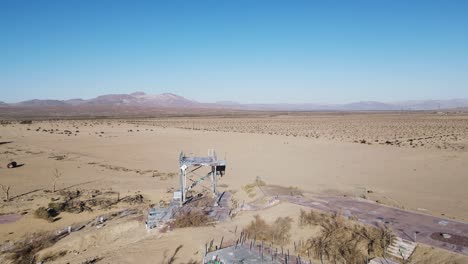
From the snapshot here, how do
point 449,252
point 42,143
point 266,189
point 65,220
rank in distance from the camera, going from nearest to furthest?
1. point 449,252
2. point 65,220
3. point 266,189
4. point 42,143

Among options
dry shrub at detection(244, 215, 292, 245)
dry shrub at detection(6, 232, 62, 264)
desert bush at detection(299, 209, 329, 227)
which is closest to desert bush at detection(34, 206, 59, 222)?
dry shrub at detection(6, 232, 62, 264)

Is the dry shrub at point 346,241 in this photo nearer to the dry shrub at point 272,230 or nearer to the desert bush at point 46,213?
the dry shrub at point 272,230

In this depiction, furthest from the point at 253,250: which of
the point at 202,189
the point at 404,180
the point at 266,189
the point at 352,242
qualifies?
the point at 404,180

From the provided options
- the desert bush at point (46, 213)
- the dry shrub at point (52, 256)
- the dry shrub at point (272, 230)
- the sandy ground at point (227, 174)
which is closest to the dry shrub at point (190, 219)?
the sandy ground at point (227, 174)

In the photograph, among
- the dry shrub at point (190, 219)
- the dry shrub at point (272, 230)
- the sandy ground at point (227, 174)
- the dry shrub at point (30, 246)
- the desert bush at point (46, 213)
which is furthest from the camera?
the desert bush at point (46, 213)

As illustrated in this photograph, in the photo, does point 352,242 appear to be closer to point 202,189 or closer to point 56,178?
point 202,189
